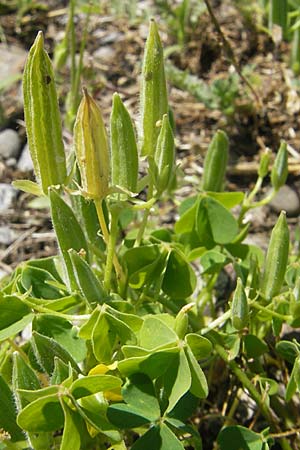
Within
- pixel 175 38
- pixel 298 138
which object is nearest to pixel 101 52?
pixel 175 38

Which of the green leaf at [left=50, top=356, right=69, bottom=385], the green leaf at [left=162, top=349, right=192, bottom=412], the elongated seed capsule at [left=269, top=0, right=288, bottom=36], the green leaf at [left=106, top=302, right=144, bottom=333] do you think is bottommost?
the green leaf at [left=162, top=349, right=192, bottom=412]

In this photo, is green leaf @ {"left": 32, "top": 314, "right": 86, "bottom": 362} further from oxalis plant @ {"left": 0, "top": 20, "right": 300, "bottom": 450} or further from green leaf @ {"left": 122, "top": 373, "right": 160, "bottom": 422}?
green leaf @ {"left": 122, "top": 373, "right": 160, "bottom": 422}

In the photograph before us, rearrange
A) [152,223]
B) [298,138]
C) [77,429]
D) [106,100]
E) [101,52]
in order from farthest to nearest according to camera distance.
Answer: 1. [101,52]
2. [106,100]
3. [298,138]
4. [152,223]
5. [77,429]

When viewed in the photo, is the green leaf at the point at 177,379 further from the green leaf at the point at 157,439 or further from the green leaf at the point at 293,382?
the green leaf at the point at 293,382

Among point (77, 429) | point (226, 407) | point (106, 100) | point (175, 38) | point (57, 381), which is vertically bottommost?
point (226, 407)

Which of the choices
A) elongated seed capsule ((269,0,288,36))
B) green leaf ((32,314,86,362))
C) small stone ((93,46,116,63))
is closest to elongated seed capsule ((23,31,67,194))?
green leaf ((32,314,86,362))

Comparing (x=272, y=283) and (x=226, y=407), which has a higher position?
(x=272, y=283)

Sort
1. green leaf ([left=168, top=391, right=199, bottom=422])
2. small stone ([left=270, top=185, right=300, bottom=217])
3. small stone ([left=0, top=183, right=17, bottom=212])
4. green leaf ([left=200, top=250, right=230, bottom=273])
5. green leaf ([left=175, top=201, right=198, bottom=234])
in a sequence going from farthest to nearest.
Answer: small stone ([left=0, top=183, right=17, bottom=212])
small stone ([left=270, top=185, right=300, bottom=217])
green leaf ([left=175, top=201, right=198, bottom=234])
green leaf ([left=200, top=250, right=230, bottom=273])
green leaf ([left=168, top=391, right=199, bottom=422])

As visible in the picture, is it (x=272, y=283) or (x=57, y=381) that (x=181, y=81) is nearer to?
(x=272, y=283)
